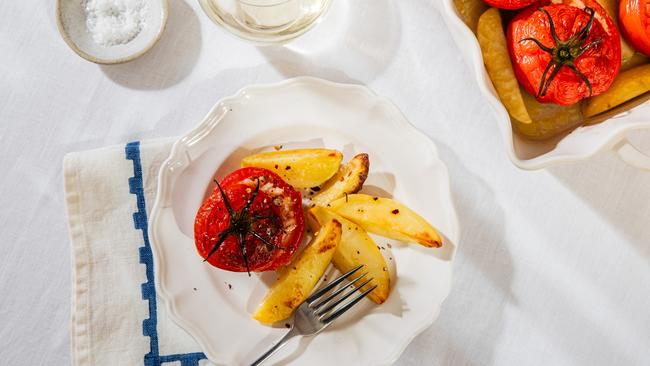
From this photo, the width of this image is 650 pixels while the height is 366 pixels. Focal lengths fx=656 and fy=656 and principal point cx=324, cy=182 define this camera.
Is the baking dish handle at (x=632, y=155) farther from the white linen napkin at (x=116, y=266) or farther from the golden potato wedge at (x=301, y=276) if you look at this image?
the white linen napkin at (x=116, y=266)

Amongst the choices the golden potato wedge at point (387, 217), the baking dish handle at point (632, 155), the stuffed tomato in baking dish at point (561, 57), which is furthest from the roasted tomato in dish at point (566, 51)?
the golden potato wedge at point (387, 217)

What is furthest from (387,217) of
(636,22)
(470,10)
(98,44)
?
(98,44)

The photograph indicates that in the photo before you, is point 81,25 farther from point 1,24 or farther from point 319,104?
point 319,104

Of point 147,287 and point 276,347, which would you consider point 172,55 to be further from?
point 276,347

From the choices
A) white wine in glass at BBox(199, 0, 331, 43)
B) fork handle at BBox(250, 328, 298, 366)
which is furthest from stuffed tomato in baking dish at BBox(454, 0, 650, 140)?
fork handle at BBox(250, 328, 298, 366)

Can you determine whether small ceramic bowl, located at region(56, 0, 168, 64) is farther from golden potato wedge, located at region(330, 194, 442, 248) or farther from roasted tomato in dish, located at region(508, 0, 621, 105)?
roasted tomato in dish, located at region(508, 0, 621, 105)

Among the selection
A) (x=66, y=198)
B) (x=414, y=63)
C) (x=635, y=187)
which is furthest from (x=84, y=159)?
(x=635, y=187)
